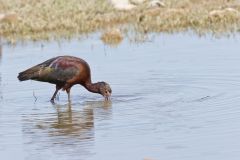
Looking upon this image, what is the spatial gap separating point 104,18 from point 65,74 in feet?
27.7

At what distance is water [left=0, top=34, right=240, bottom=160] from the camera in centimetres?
923

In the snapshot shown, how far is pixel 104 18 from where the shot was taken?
21.5 metres

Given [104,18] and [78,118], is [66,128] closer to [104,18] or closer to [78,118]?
[78,118]

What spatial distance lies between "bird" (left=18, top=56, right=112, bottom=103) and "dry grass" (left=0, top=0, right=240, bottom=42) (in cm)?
631

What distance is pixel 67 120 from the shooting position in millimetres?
11367

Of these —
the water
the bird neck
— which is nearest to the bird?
the bird neck

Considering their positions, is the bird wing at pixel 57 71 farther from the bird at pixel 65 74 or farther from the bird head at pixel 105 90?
the bird head at pixel 105 90

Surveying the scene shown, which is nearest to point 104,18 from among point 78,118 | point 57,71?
point 57,71

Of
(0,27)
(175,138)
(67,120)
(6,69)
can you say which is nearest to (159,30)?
(0,27)

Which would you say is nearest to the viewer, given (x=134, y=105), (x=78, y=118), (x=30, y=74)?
(x=78, y=118)

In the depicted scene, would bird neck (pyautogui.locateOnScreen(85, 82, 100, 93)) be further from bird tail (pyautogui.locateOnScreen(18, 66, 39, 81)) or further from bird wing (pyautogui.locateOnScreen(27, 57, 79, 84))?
bird tail (pyautogui.locateOnScreen(18, 66, 39, 81))

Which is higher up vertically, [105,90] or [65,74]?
[65,74]

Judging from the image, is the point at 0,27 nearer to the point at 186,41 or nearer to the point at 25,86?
the point at 186,41

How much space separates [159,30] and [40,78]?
7042 millimetres
